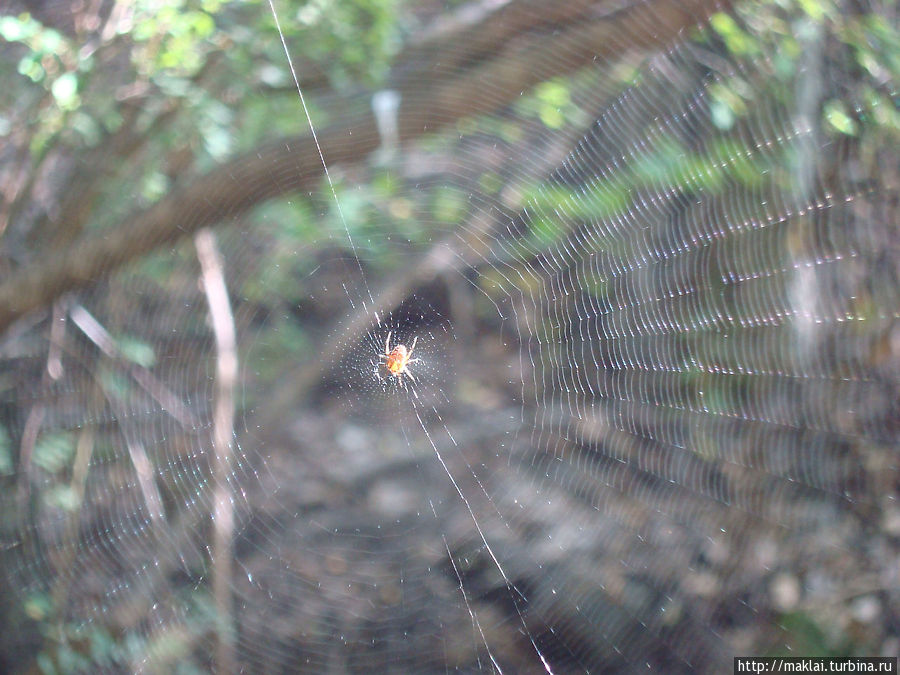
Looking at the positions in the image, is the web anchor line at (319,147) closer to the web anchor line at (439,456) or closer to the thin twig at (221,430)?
the web anchor line at (439,456)

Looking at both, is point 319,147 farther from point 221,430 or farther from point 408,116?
point 221,430

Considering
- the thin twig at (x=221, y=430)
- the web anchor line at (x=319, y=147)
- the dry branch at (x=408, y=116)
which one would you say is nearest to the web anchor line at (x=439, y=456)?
the web anchor line at (x=319, y=147)

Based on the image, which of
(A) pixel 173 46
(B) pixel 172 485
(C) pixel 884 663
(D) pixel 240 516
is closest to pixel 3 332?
(A) pixel 173 46

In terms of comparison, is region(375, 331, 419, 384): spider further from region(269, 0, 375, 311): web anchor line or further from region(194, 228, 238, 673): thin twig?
region(194, 228, 238, 673): thin twig

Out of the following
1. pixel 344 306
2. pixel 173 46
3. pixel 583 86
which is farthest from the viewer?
pixel 344 306

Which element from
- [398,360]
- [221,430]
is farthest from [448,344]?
[221,430]

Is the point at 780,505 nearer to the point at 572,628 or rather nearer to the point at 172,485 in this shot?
the point at 572,628

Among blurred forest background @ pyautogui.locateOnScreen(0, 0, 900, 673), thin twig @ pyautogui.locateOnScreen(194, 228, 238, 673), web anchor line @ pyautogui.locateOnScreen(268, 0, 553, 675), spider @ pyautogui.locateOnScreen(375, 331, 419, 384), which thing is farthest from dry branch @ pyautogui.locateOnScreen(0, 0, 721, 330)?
spider @ pyautogui.locateOnScreen(375, 331, 419, 384)
